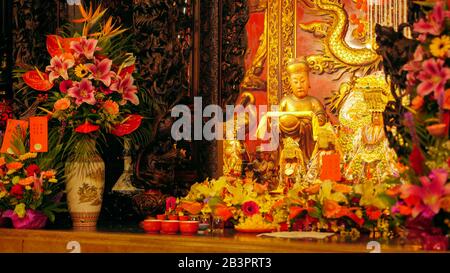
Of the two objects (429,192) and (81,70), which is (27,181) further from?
(429,192)

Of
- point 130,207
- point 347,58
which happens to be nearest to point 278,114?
point 347,58

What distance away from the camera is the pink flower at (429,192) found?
8.14ft

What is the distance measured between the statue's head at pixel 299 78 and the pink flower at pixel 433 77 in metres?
3.24

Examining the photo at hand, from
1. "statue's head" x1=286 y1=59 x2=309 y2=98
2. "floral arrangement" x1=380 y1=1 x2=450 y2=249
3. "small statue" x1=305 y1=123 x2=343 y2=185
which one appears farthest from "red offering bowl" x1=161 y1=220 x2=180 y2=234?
"statue's head" x1=286 y1=59 x2=309 y2=98

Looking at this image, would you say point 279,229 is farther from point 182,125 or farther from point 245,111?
point 245,111

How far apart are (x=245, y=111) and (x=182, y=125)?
5.72 ft

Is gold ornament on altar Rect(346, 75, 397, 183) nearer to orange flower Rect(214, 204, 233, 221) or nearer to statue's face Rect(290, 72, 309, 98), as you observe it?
statue's face Rect(290, 72, 309, 98)

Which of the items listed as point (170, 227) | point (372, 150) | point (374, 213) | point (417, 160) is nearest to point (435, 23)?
point (417, 160)

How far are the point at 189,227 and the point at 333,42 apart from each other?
2.86 m

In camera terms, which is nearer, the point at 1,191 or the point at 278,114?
the point at 1,191

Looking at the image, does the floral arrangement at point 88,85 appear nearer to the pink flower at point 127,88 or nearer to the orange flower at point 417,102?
the pink flower at point 127,88

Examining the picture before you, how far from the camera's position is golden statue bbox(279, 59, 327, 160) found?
5.77 meters

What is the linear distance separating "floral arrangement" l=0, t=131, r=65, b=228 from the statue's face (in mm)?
2511

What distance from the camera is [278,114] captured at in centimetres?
584
